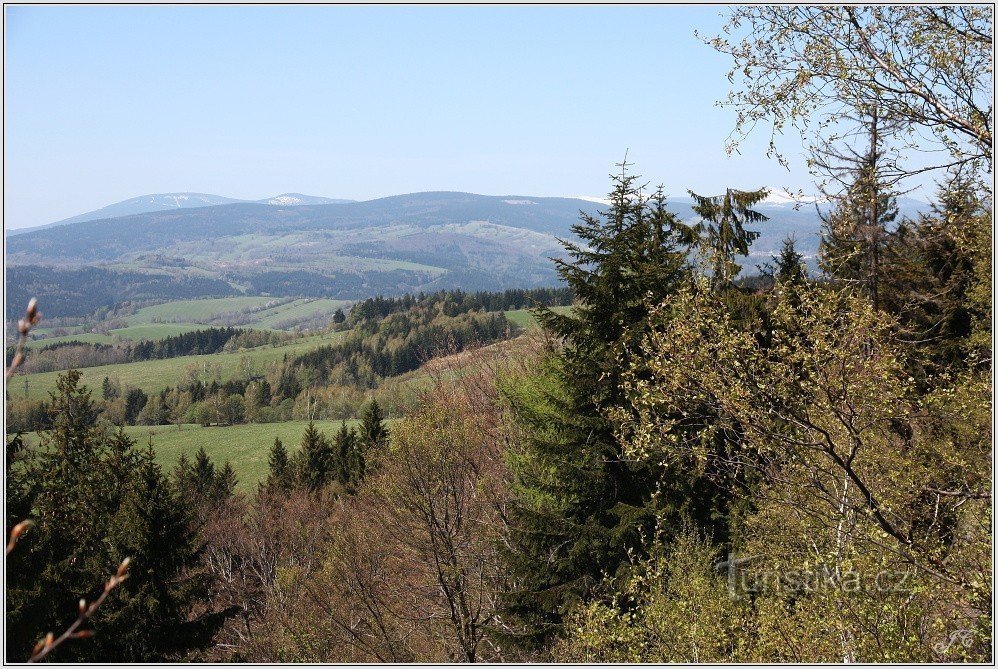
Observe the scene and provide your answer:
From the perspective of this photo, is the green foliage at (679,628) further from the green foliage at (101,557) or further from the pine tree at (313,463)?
the pine tree at (313,463)

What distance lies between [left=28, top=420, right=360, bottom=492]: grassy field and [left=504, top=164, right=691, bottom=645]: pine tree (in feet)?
184

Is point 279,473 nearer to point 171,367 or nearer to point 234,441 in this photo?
point 234,441

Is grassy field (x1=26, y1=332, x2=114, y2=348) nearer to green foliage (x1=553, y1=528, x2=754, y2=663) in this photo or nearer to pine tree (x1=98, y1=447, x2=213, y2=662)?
pine tree (x1=98, y1=447, x2=213, y2=662)

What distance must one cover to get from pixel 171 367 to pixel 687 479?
5461 inches

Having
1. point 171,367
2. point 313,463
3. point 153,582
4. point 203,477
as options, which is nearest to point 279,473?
point 313,463

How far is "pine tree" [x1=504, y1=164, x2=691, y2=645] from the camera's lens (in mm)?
14148

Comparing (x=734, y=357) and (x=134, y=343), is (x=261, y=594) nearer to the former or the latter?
(x=734, y=357)

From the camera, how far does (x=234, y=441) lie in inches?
3351

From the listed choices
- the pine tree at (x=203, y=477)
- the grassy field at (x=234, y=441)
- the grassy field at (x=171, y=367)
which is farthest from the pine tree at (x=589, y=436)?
the grassy field at (x=171, y=367)

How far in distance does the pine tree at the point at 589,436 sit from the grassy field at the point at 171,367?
11783 centimetres

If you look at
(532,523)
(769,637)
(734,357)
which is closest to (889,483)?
(769,637)

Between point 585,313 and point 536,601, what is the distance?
19.1 feet

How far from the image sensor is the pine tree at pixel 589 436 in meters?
14.1

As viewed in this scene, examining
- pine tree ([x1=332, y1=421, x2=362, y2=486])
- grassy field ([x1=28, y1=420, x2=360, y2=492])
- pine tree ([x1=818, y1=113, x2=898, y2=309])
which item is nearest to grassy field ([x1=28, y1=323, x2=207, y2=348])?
grassy field ([x1=28, y1=420, x2=360, y2=492])
